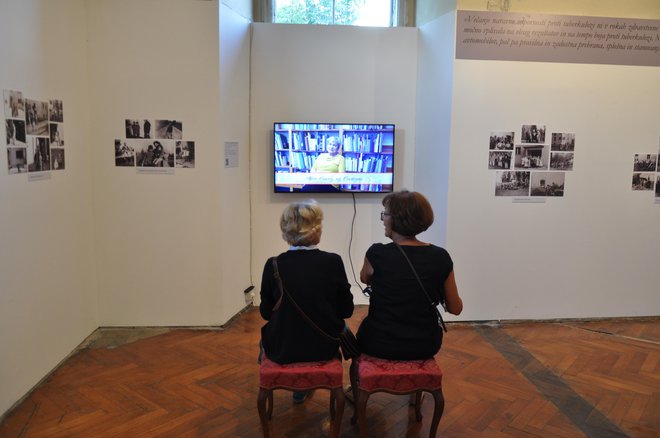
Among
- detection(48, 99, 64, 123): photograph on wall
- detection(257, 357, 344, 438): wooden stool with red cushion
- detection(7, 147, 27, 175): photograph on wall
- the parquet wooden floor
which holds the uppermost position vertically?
detection(48, 99, 64, 123): photograph on wall

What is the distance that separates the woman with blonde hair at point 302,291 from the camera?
255 cm

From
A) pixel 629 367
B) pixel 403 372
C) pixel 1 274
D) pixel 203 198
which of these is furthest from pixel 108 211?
pixel 629 367

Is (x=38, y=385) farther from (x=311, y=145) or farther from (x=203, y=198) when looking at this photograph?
(x=311, y=145)

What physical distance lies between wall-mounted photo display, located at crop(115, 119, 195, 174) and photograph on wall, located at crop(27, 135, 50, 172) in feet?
2.31

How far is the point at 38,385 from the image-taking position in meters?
3.41

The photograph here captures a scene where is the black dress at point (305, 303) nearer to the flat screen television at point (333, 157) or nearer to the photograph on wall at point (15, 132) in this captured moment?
the photograph on wall at point (15, 132)

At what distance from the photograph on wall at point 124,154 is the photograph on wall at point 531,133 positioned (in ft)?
10.5

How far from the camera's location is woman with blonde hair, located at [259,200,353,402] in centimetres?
255

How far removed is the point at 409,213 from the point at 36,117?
250cm

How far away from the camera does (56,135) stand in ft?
12.1

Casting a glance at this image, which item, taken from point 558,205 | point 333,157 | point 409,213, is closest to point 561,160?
point 558,205

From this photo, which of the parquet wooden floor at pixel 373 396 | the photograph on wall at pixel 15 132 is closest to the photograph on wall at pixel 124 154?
the photograph on wall at pixel 15 132

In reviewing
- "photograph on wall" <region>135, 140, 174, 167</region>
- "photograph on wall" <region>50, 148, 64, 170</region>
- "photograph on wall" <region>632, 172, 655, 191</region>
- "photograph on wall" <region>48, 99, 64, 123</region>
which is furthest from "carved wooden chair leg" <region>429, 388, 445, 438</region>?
"photograph on wall" <region>632, 172, 655, 191</region>

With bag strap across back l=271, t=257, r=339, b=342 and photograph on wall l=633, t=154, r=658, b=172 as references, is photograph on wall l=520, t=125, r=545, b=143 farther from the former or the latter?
bag strap across back l=271, t=257, r=339, b=342
